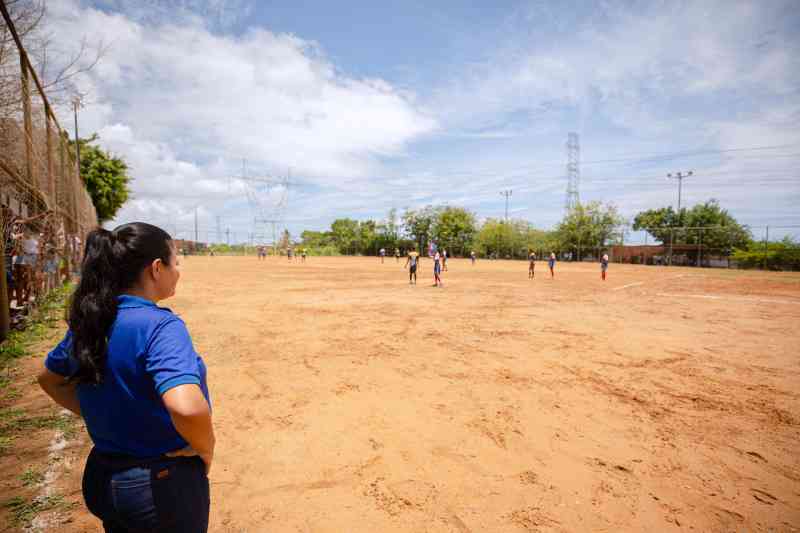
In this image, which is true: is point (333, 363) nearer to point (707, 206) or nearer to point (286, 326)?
point (286, 326)

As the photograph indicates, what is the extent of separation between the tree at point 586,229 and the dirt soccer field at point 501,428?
51.5 metres

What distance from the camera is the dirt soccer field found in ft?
9.51

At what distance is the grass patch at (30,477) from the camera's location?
3029mm

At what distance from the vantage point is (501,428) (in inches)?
161

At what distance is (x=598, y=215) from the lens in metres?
57.5

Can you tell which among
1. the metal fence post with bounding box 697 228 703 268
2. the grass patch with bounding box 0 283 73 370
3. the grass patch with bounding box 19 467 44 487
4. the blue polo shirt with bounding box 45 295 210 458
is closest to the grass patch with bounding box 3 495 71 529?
the grass patch with bounding box 19 467 44 487

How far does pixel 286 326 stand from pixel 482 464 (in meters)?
6.26

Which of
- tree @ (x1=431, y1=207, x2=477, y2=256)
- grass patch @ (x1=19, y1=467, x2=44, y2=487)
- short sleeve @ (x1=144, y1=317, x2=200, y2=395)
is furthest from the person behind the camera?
tree @ (x1=431, y1=207, x2=477, y2=256)

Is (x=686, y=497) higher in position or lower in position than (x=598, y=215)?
lower

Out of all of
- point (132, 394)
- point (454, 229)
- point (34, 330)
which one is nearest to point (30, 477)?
point (132, 394)

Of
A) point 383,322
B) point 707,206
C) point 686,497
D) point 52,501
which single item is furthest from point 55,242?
point 707,206

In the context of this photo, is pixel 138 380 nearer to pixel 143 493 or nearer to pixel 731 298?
pixel 143 493

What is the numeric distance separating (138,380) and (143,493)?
0.40m

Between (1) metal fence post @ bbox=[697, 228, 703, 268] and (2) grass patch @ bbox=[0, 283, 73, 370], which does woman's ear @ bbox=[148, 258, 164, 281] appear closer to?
(2) grass patch @ bbox=[0, 283, 73, 370]
